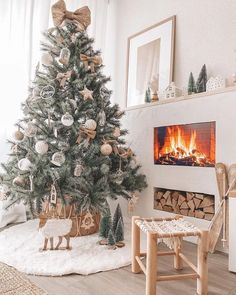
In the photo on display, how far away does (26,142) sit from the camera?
8.15 ft

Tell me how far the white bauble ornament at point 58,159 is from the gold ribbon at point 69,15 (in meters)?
1.25

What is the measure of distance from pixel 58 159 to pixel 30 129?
37 cm

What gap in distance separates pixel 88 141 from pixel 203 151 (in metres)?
1.05

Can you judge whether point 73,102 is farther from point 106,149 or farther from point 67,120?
point 106,149

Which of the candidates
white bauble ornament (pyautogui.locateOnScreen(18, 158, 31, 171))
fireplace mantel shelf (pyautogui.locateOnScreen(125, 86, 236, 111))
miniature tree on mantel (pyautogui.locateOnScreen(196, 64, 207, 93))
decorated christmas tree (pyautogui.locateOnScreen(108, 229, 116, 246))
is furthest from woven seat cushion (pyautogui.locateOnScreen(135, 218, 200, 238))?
miniature tree on mantel (pyautogui.locateOnScreen(196, 64, 207, 93))

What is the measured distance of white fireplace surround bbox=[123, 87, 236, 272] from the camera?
2.36 meters

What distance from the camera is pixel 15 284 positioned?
163 cm

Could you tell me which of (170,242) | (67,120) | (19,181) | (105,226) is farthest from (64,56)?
(170,242)

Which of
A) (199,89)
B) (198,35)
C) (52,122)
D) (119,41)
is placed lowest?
(52,122)

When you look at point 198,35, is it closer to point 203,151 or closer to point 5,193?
point 203,151

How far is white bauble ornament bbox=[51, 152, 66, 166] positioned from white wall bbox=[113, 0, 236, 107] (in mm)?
1532

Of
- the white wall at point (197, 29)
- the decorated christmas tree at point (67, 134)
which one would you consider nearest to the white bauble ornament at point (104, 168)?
the decorated christmas tree at point (67, 134)

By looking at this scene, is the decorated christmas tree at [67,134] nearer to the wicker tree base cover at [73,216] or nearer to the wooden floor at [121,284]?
the wicker tree base cover at [73,216]

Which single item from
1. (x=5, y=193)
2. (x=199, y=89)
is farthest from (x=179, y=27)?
(x=5, y=193)
